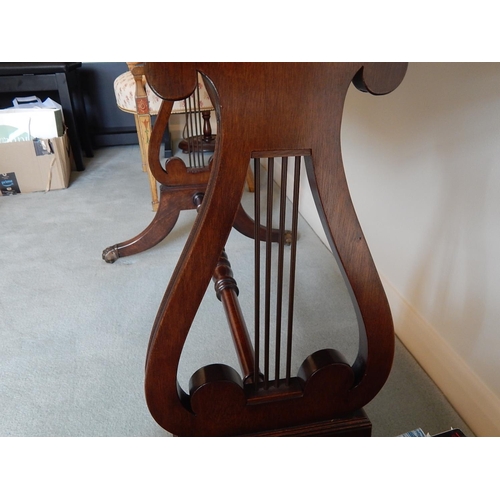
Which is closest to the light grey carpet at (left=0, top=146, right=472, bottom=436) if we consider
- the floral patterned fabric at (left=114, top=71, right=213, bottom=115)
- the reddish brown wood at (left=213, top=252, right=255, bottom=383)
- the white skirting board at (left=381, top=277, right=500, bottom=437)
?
the white skirting board at (left=381, top=277, right=500, bottom=437)

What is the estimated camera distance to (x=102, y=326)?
1107mm

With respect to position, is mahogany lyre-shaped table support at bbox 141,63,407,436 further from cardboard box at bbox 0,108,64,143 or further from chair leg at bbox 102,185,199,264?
cardboard box at bbox 0,108,64,143

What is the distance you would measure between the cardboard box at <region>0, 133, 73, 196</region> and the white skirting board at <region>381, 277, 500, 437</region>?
5.49ft

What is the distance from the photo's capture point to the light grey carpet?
2.79 ft

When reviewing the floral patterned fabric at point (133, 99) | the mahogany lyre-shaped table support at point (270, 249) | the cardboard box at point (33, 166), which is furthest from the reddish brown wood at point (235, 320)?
the cardboard box at point (33, 166)

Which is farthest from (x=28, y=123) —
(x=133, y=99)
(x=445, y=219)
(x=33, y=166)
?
(x=445, y=219)

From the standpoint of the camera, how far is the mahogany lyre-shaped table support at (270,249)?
1.30 ft

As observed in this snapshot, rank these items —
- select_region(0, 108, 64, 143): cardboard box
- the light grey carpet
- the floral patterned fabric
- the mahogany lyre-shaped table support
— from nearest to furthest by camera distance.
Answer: the mahogany lyre-shaped table support
the light grey carpet
the floral patterned fabric
select_region(0, 108, 64, 143): cardboard box

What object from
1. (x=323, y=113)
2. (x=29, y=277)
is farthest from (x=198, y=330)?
(x=323, y=113)
